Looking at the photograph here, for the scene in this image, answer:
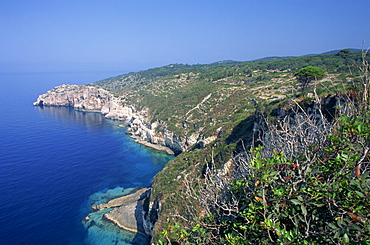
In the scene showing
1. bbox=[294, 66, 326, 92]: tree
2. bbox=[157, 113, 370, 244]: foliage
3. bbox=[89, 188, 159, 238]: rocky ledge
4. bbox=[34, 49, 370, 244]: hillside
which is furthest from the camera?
bbox=[294, 66, 326, 92]: tree

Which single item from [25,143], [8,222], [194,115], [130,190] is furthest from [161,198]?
[25,143]

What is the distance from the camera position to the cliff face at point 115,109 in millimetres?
52719

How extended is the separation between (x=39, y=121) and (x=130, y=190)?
5871 centimetres

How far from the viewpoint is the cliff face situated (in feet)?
173

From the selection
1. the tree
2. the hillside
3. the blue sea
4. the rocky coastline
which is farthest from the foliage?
the tree

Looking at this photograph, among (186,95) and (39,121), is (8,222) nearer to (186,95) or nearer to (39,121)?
(186,95)

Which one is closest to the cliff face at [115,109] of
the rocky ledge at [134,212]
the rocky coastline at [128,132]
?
the rocky coastline at [128,132]

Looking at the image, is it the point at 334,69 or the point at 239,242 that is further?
the point at 334,69

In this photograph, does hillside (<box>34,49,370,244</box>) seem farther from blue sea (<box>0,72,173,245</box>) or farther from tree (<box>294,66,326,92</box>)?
blue sea (<box>0,72,173,245</box>)

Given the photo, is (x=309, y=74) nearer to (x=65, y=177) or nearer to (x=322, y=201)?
(x=322, y=201)

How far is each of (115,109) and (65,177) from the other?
50227 millimetres

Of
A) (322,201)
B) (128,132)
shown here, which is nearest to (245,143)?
(322,201)

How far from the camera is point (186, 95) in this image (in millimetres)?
65438

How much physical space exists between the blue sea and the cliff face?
346cm
